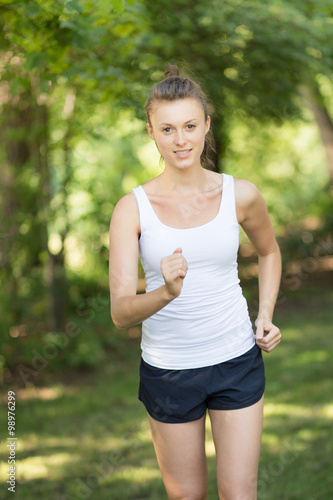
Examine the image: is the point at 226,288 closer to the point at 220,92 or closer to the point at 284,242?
the point at 220,92

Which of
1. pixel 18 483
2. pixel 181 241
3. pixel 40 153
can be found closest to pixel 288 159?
pixel 40 153

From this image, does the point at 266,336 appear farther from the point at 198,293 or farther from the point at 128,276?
the point at 128,276

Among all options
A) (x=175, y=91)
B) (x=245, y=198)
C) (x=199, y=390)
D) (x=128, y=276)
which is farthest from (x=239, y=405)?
(x=175, y=91)

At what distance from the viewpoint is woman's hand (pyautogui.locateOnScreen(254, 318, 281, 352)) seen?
1.93 meters

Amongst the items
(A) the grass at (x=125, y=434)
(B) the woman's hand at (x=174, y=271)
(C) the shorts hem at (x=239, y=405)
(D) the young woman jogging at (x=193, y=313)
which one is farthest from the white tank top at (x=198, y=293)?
(A) the grass at (x=125, y=434)

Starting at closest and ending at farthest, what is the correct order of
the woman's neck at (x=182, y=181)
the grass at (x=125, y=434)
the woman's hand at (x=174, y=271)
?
1. the woman's hand at (x=174, y=271)
2. the woman's neck at (x=182, y=181)
3. the grass at (x=125, y=434)

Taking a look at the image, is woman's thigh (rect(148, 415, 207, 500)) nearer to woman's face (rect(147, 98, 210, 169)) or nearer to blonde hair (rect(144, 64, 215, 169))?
woman's face (rect(147, 98, 210, 169))

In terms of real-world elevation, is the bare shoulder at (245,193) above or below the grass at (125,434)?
above

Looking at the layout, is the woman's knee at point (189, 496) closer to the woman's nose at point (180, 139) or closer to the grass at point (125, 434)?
the woman's nose at point (180, 139)

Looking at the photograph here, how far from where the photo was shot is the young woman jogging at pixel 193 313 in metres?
1.81

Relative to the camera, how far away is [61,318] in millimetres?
5469

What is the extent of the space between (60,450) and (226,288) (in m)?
2.50

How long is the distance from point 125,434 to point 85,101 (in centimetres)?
281

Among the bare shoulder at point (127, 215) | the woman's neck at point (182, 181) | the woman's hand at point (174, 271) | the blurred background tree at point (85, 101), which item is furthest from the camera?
the blurred background tree at point (85, 101)
